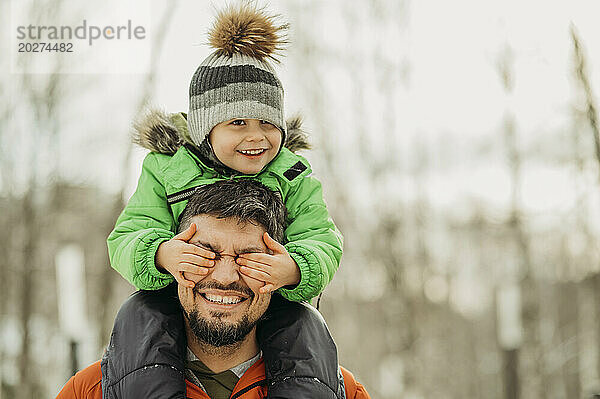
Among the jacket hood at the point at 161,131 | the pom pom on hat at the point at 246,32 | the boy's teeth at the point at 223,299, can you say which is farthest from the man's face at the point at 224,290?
the pom pom on hat at the point at 246,32

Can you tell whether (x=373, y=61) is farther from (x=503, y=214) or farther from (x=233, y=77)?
(x=233, y=77)

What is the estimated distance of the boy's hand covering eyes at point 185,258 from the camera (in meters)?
2.04

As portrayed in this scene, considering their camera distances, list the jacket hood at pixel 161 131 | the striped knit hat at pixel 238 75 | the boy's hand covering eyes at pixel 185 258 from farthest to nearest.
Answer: the jacket hood at pixel 161 131 → the striped knit hat at pixel 238 75 → the boy's hand covering eyes at pixel 185 258

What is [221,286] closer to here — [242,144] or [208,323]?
[208,323]

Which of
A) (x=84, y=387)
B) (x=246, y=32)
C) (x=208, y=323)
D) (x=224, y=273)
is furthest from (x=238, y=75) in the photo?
(x=84, y=387)

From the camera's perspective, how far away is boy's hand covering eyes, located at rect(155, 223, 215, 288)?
2.04 metres

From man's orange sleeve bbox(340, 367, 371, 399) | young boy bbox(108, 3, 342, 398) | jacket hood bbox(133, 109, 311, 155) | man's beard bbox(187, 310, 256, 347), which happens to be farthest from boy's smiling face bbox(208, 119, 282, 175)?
man's orange sleeve bbox(340, 367, 371, 399)

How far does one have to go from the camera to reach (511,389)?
33.3 feet

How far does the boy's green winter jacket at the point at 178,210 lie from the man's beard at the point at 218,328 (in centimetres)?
14

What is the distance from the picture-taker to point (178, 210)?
89.8 inches

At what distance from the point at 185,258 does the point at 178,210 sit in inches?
11.1

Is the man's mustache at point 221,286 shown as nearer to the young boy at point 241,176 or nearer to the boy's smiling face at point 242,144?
the young boy at point 241,176

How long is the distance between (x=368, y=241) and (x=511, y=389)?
9.12 ft

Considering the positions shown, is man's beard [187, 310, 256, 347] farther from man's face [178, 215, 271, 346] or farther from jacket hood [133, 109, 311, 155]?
jacket hood [133, 109, 311, 155]
